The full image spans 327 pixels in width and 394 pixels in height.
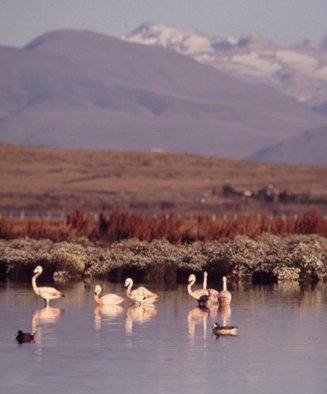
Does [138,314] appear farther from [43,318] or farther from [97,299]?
[43,318]

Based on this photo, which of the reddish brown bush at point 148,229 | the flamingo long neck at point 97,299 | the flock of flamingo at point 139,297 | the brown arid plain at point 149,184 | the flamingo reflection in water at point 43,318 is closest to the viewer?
the flamingo reflection in water at point 43,318

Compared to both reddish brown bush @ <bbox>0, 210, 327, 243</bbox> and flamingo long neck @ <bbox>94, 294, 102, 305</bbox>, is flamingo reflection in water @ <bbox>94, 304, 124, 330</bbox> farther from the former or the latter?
reddish brown bush @ <bbox>0, 210, 327, 243</bbox>

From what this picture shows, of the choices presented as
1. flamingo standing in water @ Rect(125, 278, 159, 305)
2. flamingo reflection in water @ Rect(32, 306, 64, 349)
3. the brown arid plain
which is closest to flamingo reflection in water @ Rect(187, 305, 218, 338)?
flamingo standing in water @ Rect(125, 278, 159, 305)

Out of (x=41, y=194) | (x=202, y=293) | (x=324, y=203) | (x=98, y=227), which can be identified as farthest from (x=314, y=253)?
(x=41, y=194)

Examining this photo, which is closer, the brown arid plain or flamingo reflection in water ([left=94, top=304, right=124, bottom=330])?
flamingo reflection in water ([left=94, top=304, right=124, bottom=330])

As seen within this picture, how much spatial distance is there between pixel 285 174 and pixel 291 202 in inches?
844

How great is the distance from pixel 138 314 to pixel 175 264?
6551 millimetres

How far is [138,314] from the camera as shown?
2377 cm

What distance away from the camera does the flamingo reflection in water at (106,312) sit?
23002 mm

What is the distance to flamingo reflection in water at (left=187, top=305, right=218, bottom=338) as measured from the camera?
2169 centimetres

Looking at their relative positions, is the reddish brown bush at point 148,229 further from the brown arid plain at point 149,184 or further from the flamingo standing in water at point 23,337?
the brown arid plain at point 149,184

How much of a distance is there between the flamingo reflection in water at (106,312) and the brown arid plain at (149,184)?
53.9 m

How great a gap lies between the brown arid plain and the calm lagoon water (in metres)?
53.8

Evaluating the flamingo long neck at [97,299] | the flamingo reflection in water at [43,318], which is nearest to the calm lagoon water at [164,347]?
the flamingo reflection in water at [43,318]
